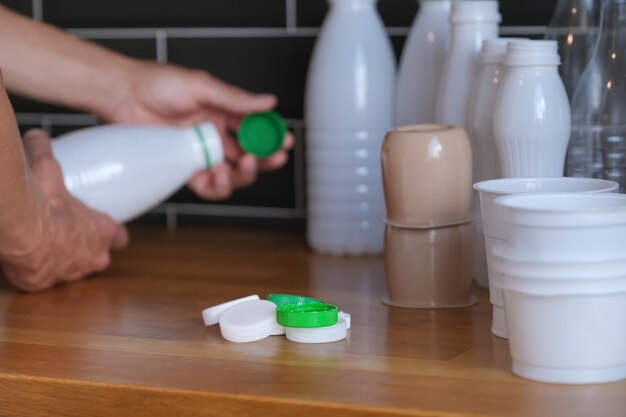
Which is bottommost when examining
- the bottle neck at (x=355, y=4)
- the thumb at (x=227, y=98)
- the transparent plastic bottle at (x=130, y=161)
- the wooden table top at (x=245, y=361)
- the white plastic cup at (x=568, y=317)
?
the wooden table top at (x=245, y=361)

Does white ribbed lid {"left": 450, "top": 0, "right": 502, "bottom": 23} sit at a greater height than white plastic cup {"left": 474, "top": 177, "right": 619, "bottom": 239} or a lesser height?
greater

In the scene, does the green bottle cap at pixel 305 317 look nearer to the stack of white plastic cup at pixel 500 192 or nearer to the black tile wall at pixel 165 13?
the stack of white plastic cup at pixel 500 192

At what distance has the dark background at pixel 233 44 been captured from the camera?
1.67 m

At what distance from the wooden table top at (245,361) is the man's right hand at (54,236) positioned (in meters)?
0.02

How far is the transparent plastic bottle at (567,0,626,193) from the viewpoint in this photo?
1.20m

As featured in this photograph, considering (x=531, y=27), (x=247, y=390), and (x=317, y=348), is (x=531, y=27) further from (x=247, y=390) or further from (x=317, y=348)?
(x=247, y=390)

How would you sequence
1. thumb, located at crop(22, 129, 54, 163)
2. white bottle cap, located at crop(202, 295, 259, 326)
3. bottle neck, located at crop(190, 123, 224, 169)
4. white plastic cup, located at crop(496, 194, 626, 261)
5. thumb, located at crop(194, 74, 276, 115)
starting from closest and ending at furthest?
white plastic cup, located at crop(496, 194, 626, 261)
white bottle cap, located at crop(202, 295, 259, 326)
thumb, located at crop(22, 129, 54, 163)
bottle neck, located at crop(190, 123, 224, 169)
thumb, located at crop(194, 74, 276, 115)

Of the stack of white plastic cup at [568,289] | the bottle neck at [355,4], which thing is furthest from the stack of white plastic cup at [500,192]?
the bottle neck at [355,4]

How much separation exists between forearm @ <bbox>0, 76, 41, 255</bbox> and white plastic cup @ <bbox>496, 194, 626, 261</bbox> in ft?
1.73

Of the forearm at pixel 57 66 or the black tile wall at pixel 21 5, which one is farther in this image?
the black tile wall at pixel 21 5

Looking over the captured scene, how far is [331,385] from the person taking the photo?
0.87 metres

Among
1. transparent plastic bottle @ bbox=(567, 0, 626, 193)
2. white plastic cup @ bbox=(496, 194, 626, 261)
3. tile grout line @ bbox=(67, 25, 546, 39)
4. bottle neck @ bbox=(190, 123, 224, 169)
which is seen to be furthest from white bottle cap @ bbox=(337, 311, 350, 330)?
tile grout line @ bbox=(67, 25, 546, 39)

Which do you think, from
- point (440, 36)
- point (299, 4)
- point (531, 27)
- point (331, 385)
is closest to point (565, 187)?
point (331, 385)

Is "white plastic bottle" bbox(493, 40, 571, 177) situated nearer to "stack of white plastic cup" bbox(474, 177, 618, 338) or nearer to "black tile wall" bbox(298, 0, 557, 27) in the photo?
"stack of white plastic cup" bbox(474, 177, 618, 338)
